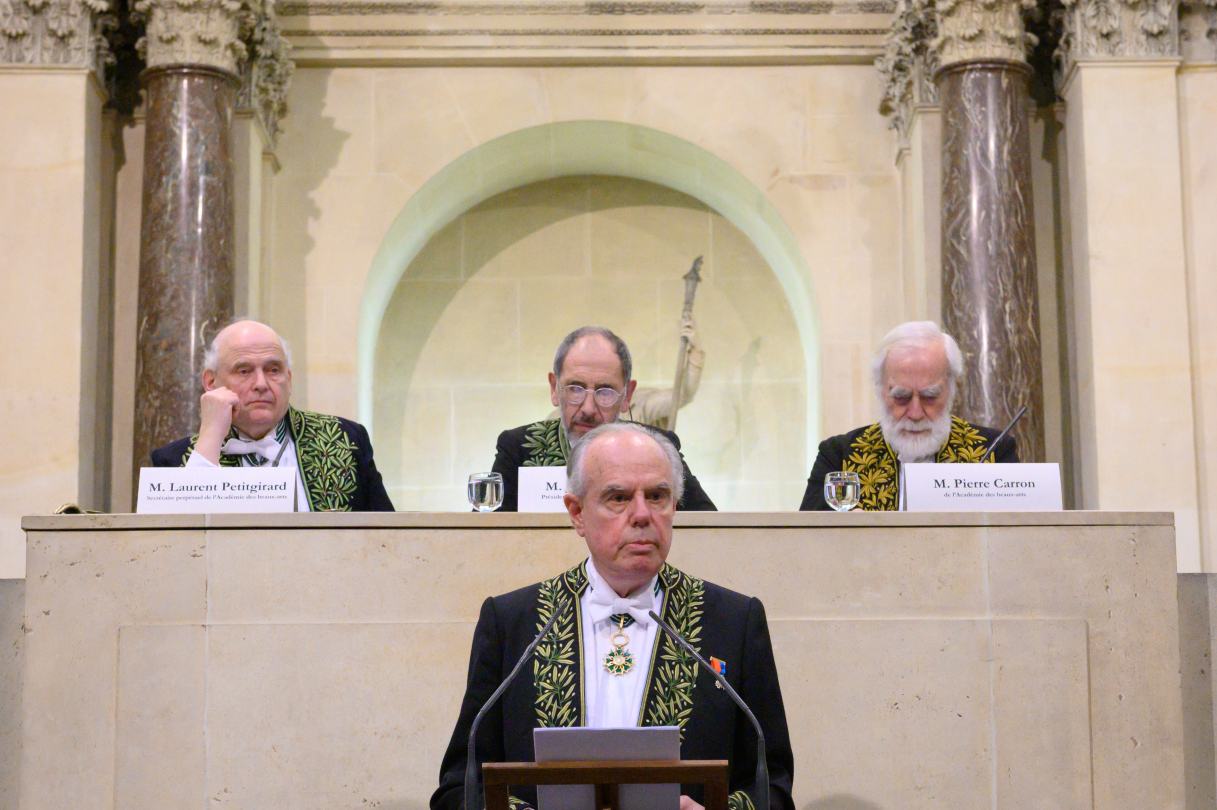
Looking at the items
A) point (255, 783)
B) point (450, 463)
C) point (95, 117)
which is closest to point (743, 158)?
point (450, 463)

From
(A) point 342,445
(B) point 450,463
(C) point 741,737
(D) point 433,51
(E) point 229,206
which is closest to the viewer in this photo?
(C) point 741,737

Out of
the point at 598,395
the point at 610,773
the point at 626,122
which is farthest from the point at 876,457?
the point at 626,122

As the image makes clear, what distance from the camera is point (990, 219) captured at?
7082mm

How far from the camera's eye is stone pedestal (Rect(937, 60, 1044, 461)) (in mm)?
6918

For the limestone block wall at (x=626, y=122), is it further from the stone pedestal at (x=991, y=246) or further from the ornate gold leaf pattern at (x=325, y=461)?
the ornate gold leaf pattern at (x=325, y=461)

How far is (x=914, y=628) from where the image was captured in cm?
381

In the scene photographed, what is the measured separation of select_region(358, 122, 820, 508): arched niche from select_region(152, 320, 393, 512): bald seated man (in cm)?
352

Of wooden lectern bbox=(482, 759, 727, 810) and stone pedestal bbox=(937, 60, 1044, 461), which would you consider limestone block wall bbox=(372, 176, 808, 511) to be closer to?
stone pedestal bbox=(937, 60, 1044, 461)

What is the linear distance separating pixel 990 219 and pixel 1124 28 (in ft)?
3.89

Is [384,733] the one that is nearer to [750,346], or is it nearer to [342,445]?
[342,445]

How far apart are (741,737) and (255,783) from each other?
1.42 meters

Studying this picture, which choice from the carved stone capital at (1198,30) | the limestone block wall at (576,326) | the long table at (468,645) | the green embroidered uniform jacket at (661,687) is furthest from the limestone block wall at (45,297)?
the carved stone capital at (1198,30)

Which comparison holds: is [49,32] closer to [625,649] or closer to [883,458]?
[883,458]

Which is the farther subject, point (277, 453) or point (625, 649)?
point (277, 453)
